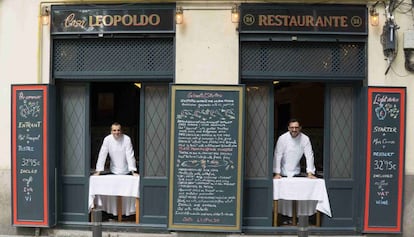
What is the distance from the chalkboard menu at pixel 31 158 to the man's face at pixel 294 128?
4.04 meters

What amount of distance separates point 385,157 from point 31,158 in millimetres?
5782

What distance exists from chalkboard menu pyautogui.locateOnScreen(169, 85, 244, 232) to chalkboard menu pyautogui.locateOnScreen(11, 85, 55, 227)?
6.87 ft

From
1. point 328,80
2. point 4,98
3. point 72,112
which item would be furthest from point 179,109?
point 4,98

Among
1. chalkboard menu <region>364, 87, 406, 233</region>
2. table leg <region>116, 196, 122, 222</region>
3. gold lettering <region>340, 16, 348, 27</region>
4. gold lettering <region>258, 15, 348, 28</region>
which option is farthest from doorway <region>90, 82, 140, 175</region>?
chalkboard menu <region>364, 87, 406, 233</region>

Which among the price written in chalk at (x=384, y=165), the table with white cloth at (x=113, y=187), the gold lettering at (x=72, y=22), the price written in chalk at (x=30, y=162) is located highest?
the gold lettering at (x=72, y=22)

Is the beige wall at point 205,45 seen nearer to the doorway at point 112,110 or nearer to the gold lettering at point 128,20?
the gold lettering at point 128,20

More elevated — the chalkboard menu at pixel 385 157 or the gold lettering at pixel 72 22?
the gold lettering at pixel 72 22

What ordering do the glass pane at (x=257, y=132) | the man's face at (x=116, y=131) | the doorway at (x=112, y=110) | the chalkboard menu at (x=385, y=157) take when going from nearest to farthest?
the chalkboard menu at (x=385, y=157), the glass pane at (x=257, y=132), the man's face at (x=116, y=131), the doorway at (x=112, y=110)

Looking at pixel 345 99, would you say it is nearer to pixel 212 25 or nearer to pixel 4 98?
pixel 212 25

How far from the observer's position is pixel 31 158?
7586mm

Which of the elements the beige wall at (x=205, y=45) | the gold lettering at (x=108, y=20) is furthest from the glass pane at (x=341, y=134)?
the gold lettering at (x=108, y=20)

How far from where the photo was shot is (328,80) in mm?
7602

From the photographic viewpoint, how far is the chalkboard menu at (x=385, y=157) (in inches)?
289

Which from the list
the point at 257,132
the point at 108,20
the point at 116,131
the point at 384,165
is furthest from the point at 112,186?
the point at 384,165
